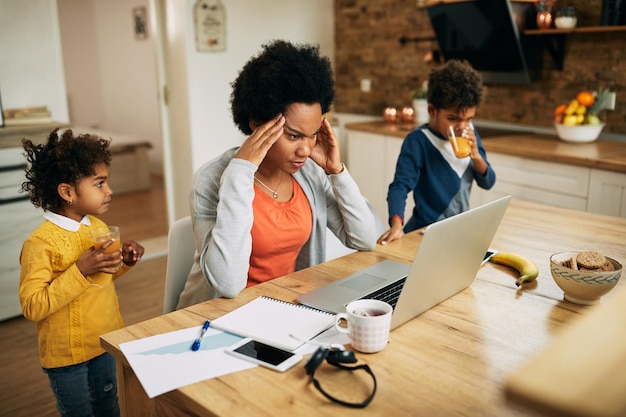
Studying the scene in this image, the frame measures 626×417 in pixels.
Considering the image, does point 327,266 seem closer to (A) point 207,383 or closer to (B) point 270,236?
(B) point 270,236

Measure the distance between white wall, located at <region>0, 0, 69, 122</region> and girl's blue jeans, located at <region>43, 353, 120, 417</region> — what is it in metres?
2.17

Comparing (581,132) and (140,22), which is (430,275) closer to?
(581,132)

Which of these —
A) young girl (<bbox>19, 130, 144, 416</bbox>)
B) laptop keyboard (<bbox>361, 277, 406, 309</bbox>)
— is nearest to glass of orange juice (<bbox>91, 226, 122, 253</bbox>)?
young girl (<bbox>19, 130, 144, 416</bbox>)

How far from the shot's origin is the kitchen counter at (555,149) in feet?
9.20

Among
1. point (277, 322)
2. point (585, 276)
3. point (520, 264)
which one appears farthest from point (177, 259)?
point (585, 276)

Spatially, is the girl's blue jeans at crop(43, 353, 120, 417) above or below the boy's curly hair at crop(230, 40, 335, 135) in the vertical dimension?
below

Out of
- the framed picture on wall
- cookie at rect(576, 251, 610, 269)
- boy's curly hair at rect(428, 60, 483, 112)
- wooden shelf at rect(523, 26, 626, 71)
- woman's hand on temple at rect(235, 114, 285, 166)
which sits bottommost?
cookie at rect(576, 251, 610, 269)

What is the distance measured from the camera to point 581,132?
323 cm

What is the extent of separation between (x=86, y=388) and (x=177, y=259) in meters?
0.45

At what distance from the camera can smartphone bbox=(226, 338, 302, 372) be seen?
102 cm

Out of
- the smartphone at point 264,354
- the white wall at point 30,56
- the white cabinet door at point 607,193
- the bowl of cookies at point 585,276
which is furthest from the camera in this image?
the white wall at point 30,56

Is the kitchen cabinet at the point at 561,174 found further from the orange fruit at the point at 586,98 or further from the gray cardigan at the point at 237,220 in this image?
the gray cardigan at the point at 237,220

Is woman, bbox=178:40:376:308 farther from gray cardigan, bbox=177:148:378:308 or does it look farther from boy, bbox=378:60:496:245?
boy, bbox=378:60:496:245

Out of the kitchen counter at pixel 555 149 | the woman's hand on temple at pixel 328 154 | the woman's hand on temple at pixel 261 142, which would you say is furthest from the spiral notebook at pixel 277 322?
the kitchen counter at pixel 555 149
